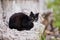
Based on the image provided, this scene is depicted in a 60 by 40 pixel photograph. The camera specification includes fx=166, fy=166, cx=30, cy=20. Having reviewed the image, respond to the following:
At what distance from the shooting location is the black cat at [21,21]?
4.13 feet

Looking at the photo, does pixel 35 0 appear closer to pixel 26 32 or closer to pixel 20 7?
pixel 20 7

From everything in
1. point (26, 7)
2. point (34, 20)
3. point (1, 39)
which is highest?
point (26, 7)

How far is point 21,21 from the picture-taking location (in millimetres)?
1342

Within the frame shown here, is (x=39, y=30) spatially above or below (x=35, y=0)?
below

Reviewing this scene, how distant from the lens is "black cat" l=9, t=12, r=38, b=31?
4.13 ft

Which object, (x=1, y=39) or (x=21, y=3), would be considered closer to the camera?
(x=1, y=39)

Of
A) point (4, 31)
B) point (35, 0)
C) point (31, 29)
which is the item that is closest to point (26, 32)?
point (31, 29)

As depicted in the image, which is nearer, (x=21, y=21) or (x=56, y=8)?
(x=21, y=21)

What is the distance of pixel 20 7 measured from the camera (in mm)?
1314

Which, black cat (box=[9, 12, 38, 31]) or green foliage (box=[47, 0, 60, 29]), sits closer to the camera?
black cat (box=[9, 12, 38, 31])

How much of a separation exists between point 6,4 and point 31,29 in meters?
0.27

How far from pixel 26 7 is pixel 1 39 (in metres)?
0.33

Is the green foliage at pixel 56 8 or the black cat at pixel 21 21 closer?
the black cat at pixel 21 21

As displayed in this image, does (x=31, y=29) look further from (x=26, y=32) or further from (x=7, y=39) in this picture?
(x=7, y=39)
